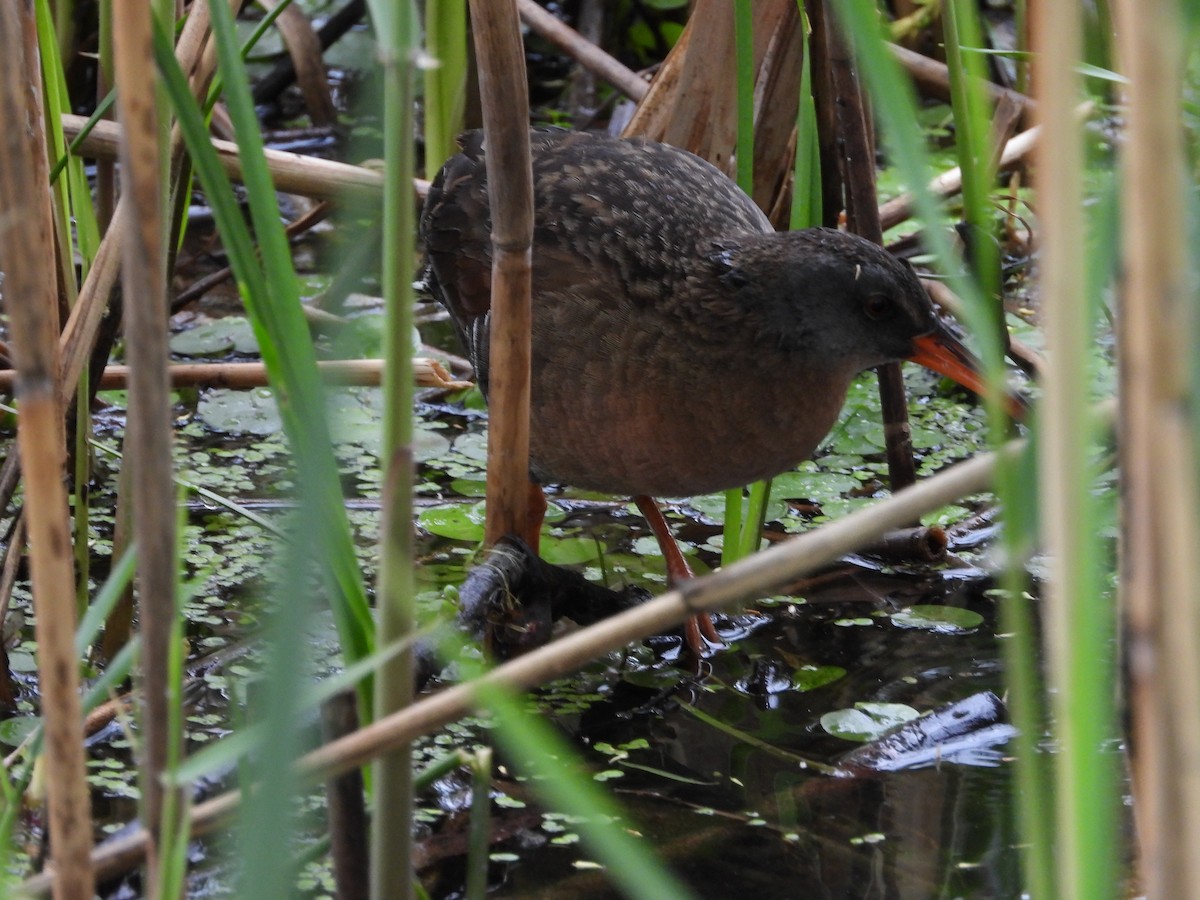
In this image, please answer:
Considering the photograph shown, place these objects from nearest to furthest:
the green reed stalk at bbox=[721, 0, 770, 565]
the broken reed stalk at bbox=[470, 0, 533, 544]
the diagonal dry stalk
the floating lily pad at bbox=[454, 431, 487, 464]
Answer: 1. the diagonal dry stalk
2. the broken reed stalk at bbox=[470, 0, 533, 544]
3. the green reed stalk at bbox=[721, 0, 770, 565]
4. the floating lily pad at bbox=[454, 431, 487, 464]

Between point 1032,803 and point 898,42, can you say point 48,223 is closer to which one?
point 1032,803

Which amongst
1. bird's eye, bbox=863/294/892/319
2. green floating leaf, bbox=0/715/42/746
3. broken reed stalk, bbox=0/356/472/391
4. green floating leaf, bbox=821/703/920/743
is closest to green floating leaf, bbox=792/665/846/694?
green floating leaf, bbox=821/703/920/743

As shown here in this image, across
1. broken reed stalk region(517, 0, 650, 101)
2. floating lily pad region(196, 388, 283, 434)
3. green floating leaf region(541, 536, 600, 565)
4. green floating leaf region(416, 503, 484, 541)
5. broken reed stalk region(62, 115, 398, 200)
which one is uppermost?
broken reed stalk region(517, 0, 650, 101)

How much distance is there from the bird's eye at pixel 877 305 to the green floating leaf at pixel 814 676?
67 cm

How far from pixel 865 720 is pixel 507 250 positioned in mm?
1024

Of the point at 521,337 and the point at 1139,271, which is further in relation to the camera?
the point at 521,337

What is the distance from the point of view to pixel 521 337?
2.19m

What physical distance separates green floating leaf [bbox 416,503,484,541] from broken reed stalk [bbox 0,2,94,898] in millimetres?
1879

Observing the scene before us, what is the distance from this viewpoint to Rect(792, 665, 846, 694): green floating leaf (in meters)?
2.62

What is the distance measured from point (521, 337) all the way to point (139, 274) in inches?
43.7

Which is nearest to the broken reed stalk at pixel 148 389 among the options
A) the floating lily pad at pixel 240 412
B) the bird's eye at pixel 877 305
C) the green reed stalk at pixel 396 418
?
the green reed stalk at pixel 396 418

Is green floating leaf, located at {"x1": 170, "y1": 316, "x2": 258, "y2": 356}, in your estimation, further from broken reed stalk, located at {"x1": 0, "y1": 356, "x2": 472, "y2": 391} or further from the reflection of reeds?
the reflection of reeds

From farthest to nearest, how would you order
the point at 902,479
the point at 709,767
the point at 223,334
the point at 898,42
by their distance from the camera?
1. the point at 898,42
2. the point at 223,334
3. the point at 902,479
4. the point at 709,767

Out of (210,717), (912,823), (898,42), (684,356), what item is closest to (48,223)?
(210,717)
